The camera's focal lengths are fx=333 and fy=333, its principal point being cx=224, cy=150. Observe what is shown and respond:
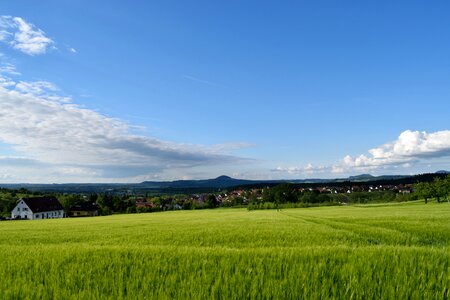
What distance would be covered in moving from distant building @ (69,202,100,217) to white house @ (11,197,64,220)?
11563 mm

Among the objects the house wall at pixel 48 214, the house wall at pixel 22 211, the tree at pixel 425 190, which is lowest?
the house wall at pixel 48 214

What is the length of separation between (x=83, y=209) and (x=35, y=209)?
68.1 feet

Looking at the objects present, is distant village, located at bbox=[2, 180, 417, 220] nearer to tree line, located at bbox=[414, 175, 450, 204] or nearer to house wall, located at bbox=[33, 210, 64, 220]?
house wall, located at bbox=[33, 210, 64, 220]

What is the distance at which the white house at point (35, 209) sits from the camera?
92744 mm

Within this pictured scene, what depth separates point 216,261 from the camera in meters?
4.86

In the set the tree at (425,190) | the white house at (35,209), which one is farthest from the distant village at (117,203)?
the tree at (425,190)

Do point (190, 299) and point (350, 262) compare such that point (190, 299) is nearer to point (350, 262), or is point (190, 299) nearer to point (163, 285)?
point (163, 285)

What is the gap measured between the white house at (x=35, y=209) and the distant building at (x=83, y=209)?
11.6m

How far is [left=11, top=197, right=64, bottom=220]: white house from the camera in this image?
92.7m

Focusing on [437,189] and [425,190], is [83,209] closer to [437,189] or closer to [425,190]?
[425,190]

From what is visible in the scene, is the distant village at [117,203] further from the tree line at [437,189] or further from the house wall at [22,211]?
the tree line at [437,189]

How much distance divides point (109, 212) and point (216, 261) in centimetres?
10851

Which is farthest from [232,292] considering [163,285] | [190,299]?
[163,285]

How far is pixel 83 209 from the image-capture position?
372 ft
